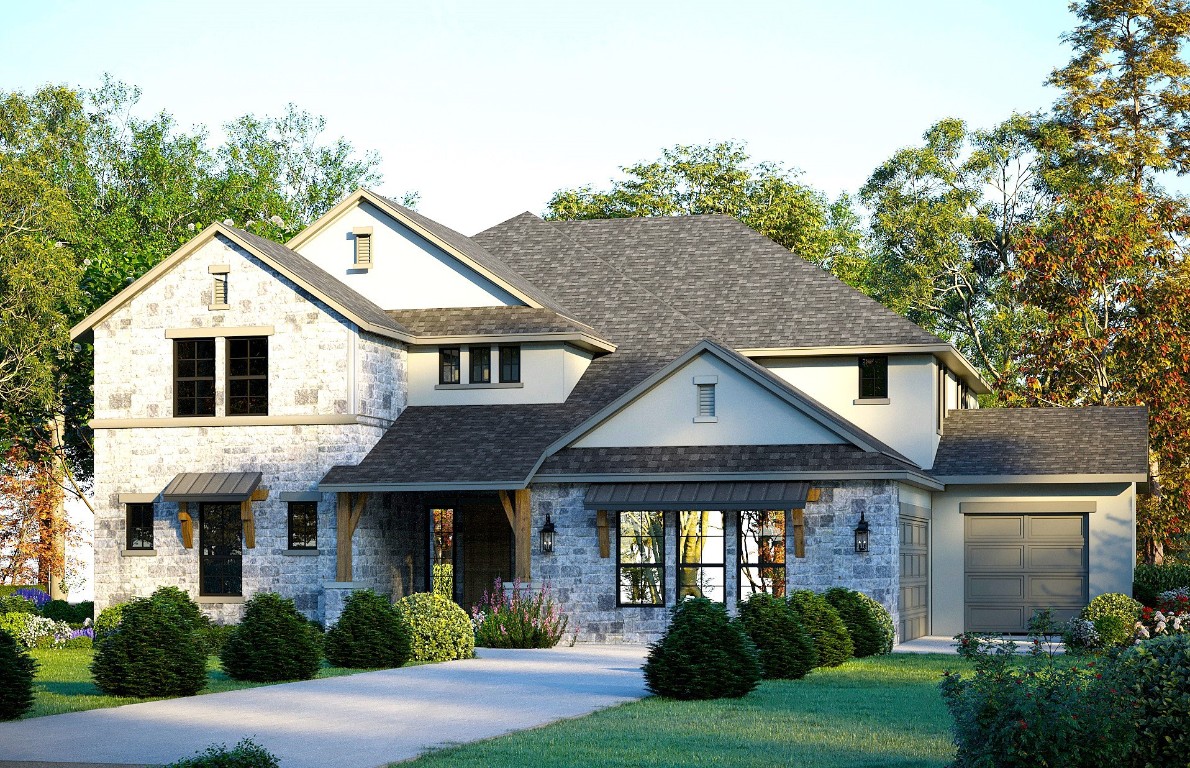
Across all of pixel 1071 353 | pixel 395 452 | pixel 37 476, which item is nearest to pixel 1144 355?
pixel 1071 353

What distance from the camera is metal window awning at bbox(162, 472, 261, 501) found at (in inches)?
1059

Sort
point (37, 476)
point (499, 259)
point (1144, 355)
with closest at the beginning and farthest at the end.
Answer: point (499, 259) → point (1144, 355) → point (37, 476)

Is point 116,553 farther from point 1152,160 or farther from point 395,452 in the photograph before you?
point 1152,160

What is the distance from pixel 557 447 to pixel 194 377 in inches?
277

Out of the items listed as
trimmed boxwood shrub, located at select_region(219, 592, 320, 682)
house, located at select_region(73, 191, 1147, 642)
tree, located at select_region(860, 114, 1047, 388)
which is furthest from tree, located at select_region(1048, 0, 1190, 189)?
trimmed boxwood shrub, located at select_region(219, 592, 320, 682)

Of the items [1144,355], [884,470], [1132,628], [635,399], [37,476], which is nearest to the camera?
[1132,628]

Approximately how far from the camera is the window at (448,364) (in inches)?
1157

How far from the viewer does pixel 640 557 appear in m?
26.1

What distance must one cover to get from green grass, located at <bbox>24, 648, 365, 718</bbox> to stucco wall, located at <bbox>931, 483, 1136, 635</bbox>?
13.3m

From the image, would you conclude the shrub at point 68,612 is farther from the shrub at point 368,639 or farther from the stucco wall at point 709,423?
the stucco wall at point 709,423

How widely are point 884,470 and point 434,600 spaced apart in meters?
7.50

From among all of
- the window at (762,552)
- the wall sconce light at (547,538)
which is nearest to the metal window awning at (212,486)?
the wall sconce light at (547,538)

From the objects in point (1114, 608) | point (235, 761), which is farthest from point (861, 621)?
point (235, 761)

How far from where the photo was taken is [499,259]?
33.6m
